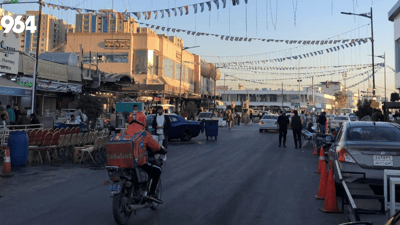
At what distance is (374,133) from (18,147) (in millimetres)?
10115


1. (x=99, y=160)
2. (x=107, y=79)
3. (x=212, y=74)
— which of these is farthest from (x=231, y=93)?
(x=99, y=160)

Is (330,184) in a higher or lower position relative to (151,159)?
lower

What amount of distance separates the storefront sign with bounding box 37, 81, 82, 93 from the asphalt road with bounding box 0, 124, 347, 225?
13.9 meters

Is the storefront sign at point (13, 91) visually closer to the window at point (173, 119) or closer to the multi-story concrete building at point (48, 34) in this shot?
the window at point (173, 119)

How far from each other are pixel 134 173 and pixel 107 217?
966 mm

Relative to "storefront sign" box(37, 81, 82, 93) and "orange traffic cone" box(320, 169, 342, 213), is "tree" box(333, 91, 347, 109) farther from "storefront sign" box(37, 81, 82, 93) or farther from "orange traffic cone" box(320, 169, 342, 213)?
"orange traffic cone" box(320, 169, 342, 213)

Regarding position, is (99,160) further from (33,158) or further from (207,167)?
(207,167)

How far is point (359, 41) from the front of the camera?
24.9 meters

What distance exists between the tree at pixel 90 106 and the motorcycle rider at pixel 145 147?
19.9m

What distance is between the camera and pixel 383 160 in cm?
736

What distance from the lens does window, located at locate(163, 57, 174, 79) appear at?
58.2 m

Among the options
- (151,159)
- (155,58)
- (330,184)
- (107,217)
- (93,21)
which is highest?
(93,21)

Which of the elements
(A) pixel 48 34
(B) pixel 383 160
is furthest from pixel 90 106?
(A) pixel 48 34

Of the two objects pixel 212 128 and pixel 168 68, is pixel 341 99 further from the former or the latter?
pixel 212 128
